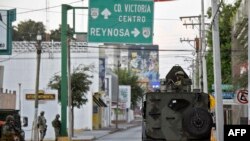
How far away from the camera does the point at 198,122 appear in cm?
1330

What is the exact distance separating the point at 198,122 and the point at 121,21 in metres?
9.63

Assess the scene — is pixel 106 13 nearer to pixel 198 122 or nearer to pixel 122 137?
pixel 198 122

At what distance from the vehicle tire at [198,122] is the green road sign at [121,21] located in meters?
9.17

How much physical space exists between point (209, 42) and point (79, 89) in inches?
483

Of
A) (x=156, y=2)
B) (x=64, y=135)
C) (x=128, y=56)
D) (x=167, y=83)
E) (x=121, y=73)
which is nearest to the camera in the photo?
(x=167, y=83)

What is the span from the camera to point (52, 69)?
55625 millimetres

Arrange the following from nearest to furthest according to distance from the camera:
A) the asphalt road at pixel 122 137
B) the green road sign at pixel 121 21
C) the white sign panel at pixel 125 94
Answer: the green road sign at pixel 121 21, the asphalt road at pixel 122 137, the white sign panel at pixel 125 94

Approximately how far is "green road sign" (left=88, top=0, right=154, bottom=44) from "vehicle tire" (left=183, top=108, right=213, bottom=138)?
9173 mm

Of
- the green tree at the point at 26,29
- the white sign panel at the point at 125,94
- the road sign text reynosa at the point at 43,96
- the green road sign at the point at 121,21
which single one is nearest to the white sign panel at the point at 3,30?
the road sign text reynosa at the point at 43,96

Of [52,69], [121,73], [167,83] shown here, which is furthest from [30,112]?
[121,73]

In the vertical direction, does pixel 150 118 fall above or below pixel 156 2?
below

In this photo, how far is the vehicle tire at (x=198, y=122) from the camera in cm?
1325

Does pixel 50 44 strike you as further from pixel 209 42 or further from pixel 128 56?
pixel 128 56

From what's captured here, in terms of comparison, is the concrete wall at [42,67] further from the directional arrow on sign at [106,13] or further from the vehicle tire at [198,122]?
the vehicle tire at [198,122]
